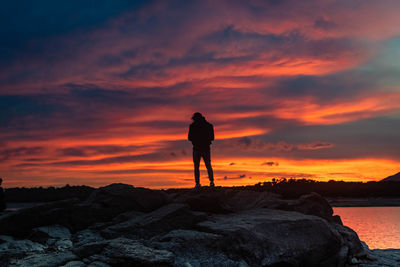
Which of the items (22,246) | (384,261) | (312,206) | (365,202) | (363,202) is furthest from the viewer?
(363,202)

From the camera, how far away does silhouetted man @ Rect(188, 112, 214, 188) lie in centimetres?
1934

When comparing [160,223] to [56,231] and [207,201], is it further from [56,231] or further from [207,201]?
[56,231]

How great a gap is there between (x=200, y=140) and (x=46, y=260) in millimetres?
10222

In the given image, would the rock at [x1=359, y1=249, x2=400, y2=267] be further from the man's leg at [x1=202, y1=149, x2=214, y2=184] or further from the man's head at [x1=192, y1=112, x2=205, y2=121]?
the man's head at [x1=192, y1=112, x2=205, y2=121]

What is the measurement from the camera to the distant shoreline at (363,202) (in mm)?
91875

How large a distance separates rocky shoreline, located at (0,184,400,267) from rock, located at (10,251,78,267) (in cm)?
3

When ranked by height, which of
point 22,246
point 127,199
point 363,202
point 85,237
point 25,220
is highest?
point 127,199

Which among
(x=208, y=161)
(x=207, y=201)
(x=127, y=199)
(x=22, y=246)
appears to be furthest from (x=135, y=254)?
(x=208, y=161)

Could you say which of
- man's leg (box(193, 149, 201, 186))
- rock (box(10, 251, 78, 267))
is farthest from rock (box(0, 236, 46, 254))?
man's leg (box(193, 149, 201, 186))

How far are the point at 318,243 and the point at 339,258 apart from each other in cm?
135

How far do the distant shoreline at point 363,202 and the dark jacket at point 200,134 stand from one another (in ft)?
255

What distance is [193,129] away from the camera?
19453 millimetres

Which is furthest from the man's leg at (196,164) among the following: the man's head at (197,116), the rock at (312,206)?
the rock at (312,206)

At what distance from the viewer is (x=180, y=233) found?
518 inches
